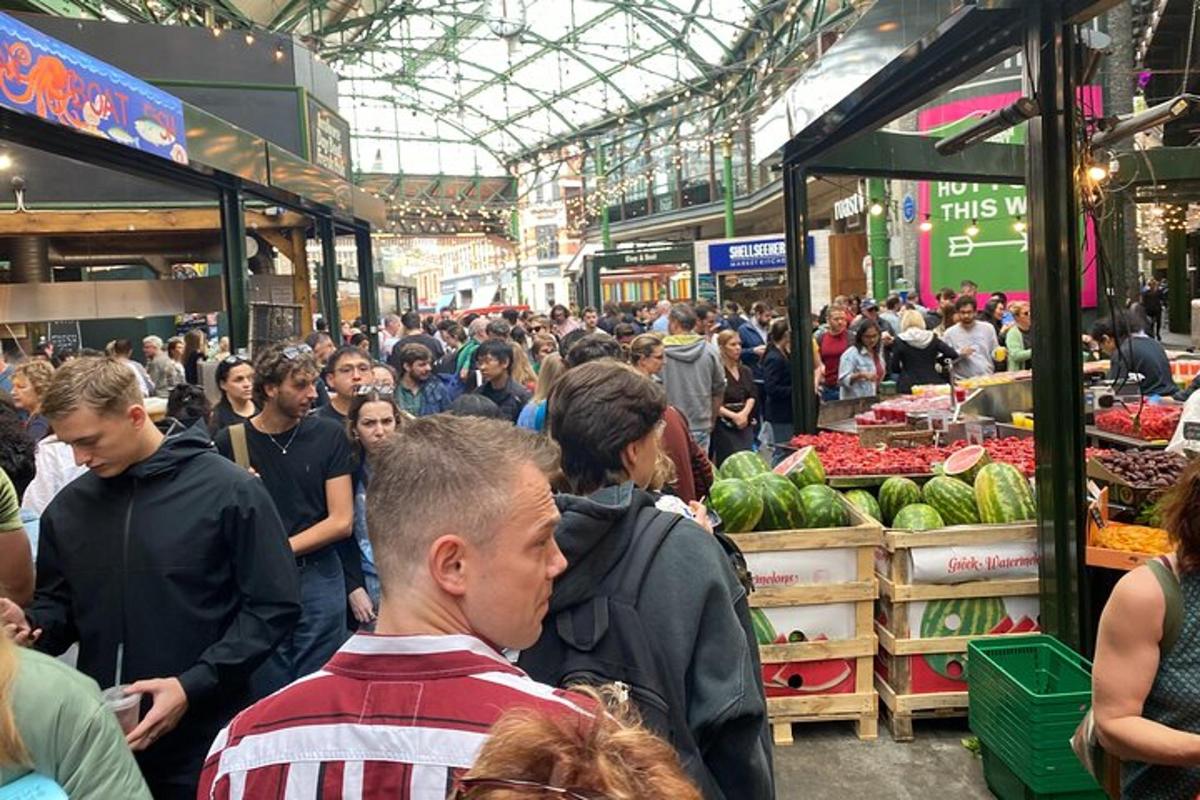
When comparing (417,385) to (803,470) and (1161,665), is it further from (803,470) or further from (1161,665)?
(1161,665)

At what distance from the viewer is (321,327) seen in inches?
552

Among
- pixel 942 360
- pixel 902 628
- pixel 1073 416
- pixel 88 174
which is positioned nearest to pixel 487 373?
pixel 902 628

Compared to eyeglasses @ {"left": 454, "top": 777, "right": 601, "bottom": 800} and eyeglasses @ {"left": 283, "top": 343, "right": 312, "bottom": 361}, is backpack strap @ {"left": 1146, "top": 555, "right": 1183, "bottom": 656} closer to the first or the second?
eyeglasses @ {"left": 454, "top": 777, "right": 601, "bottom": 800}

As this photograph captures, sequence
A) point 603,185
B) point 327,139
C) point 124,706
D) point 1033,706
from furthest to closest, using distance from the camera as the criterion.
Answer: point 603,185 → point 327,139 → point 1033,706 → point 124,706

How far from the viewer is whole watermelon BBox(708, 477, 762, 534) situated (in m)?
4.48

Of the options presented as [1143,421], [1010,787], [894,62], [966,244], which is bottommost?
[1010,787]

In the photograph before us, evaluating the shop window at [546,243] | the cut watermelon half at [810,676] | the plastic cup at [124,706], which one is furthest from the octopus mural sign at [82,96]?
the shop window at [546,243]

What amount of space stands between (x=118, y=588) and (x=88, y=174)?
29.8 feet

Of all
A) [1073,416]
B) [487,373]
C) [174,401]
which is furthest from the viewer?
[487,373]

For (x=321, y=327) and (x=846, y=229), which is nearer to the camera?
(x=321, y=327)

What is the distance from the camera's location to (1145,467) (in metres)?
4.72

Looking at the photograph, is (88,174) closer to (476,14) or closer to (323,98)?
(323,98)

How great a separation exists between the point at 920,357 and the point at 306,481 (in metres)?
7.39

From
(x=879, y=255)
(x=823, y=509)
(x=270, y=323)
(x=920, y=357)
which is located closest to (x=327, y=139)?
(x=270, y=323)
